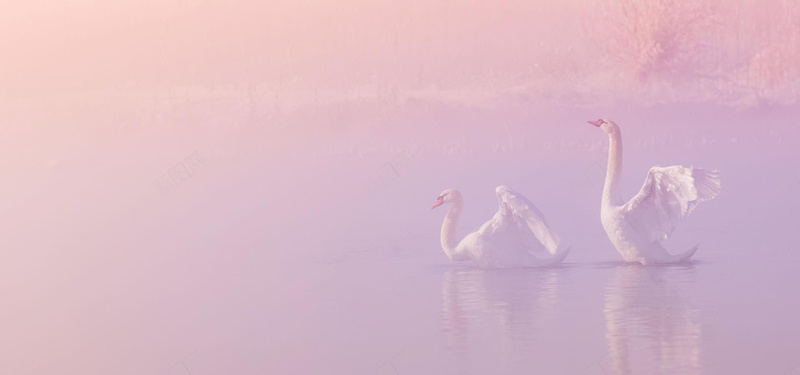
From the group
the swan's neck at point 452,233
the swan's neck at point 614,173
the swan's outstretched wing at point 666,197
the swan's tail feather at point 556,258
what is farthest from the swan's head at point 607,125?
the swan's neck at point 452,233

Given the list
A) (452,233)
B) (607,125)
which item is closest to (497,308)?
(452,233)

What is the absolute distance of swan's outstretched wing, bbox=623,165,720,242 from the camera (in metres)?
7.43

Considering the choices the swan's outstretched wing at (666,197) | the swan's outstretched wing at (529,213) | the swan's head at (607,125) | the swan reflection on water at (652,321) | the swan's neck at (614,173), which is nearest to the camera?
the swan reflection on water at (652,321)

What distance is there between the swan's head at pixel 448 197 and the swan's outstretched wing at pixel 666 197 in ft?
3.37

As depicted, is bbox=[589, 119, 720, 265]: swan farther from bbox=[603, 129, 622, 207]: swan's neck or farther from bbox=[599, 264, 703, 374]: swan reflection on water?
bbox=[599, 264, 703, 374]: swan reflection on water

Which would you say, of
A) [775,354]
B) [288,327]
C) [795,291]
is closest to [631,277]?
[795,291]

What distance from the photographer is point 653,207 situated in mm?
7773

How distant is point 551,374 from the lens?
6258 mm

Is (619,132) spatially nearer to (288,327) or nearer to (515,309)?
(515,309)

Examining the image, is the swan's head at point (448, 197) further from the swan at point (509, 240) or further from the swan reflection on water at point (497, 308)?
the swan reflection on water at point (497, 308)

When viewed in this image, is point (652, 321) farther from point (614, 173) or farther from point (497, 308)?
point (614, 173)

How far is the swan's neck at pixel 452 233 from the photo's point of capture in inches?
317

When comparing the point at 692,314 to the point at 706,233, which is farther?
the point at 706,233

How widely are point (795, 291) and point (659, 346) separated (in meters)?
1.43
